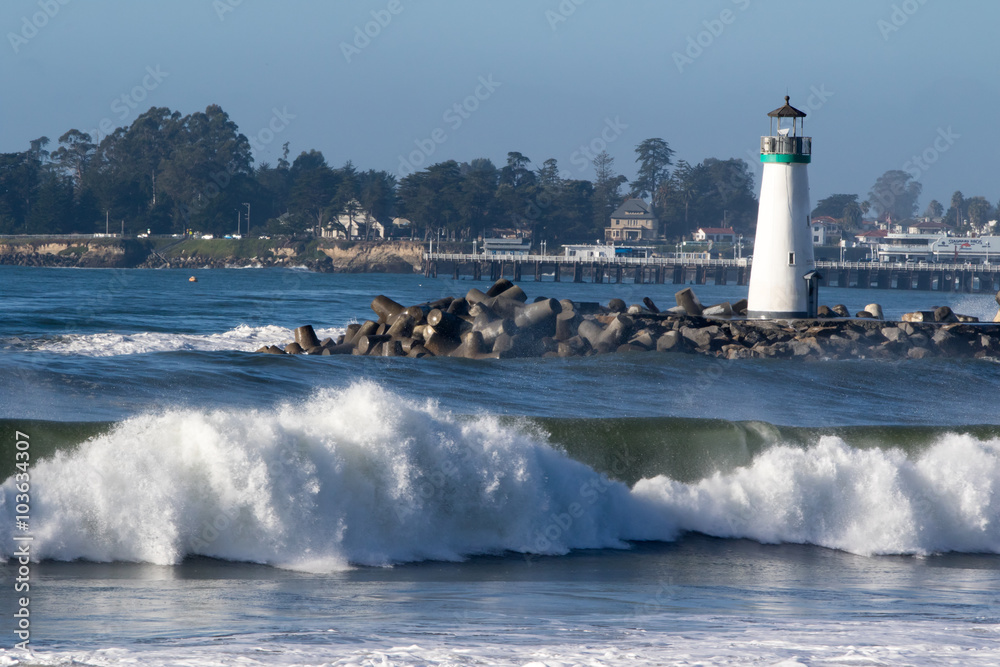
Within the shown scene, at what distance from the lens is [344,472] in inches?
328

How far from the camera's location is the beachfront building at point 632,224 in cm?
13538

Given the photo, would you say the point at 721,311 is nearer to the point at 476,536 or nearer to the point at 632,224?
the point at 476,536

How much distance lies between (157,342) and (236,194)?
121 meters

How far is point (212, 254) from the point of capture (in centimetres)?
12262

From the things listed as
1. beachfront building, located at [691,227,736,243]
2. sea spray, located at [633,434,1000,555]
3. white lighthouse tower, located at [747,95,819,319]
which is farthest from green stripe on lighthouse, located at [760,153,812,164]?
beachfront building, located at [691,227,736,243]

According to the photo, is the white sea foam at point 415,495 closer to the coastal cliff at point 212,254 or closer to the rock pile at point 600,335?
the rock pile at point 600,335

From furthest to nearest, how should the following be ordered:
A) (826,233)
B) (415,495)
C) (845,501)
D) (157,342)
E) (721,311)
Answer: (826,233) < (721,311) < (157,342) < (845,501) < (415,495)

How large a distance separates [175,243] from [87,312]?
9322 centimetres

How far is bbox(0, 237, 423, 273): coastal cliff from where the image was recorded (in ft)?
379

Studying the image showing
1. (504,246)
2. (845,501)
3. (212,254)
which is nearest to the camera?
(845,501)

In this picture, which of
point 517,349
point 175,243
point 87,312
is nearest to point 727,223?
point 175,243

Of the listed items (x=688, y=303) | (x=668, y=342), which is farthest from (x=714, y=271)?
(x=668, y=342)

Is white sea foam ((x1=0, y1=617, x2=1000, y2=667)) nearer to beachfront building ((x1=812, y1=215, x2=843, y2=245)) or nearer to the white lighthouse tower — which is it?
the white lighthouse tower

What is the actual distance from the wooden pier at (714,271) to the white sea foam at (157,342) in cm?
6103
